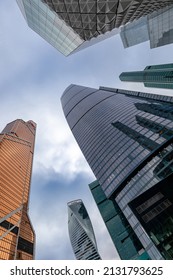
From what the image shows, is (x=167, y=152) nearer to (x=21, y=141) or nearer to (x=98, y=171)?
(x=98, y=171)

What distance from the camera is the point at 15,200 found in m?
89.7

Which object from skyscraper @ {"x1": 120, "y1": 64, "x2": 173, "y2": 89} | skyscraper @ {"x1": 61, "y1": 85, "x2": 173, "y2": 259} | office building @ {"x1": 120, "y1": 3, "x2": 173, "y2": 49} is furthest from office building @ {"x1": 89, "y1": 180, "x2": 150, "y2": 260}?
skyscraper @ {"x1": 120, "y1": 64, "x2": 173, "y2": 89}

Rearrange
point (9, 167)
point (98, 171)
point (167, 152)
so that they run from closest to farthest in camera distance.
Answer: point (167, 152), point (98, 171), point (9, 167)

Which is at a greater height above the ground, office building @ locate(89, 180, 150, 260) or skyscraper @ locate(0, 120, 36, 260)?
skyscraper @ locate(0, 120, 36, 260)

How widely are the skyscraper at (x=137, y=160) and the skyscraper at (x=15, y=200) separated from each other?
33.7 meters

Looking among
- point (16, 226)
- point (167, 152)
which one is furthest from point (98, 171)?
point (16, 226)

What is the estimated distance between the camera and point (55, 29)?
1442 inches

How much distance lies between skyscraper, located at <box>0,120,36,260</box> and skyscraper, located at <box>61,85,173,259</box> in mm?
33656

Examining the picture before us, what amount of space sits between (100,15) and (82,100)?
428ft

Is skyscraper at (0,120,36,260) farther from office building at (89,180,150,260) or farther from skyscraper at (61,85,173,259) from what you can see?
skyscraper at (61,85,173,259)

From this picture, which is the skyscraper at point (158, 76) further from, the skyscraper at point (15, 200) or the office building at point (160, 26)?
the skyscraper at point (15, 200)

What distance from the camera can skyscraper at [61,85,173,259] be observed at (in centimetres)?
3866

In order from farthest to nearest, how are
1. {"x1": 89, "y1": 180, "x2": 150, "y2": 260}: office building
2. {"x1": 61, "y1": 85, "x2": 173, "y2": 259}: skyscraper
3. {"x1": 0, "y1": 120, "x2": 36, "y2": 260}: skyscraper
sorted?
{"x1": 0, "y1": 120, "x2": 36, "y2": 260}: skyscraper → {"x1": 89, "y1": 180, "x2": 150, "y2": 260}: office building → {"x1": 61, "y1": 85, "x2": 173, "y2": 259}: skyscraper

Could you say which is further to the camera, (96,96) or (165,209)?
(96,96)
